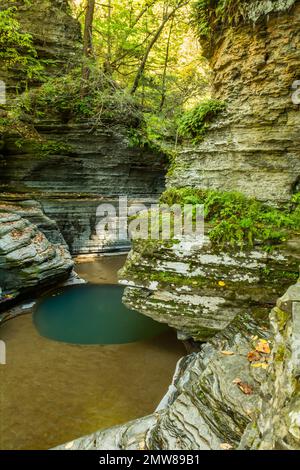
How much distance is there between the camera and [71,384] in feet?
16.9

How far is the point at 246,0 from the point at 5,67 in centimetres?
1023

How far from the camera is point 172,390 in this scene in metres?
4.95

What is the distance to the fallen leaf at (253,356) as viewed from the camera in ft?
12.8

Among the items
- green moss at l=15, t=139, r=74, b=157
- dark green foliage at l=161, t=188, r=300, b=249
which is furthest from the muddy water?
green moss at l=15, t=139, r=74, b=157

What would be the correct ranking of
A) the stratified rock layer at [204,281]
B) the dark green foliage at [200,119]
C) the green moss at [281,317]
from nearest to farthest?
the green moss at [281,317], the stratified rock layer at [204,281], the dark green foliage at [200,119]

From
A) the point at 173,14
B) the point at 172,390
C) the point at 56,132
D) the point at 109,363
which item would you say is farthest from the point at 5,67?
the point at 172,390

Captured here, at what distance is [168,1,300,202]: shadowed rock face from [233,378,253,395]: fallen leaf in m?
3.84

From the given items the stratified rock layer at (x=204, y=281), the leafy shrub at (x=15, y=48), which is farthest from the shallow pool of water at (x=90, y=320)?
the leafy shrub at (x=15, y=48)

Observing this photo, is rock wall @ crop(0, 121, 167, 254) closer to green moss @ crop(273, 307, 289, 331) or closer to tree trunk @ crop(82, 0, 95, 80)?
tree trunk @ crop(82, 0, 95, 80)

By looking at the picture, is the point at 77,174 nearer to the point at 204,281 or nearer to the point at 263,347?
the point at 204,281

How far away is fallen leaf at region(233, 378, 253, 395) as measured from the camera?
3381 mm

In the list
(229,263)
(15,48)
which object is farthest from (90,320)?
(15,48)

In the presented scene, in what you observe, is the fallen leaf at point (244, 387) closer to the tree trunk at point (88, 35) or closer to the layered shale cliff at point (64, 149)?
the layered shale cliff at point (64, 149)

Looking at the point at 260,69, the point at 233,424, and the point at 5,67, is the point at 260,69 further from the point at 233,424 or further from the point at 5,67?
the point at 5,67
